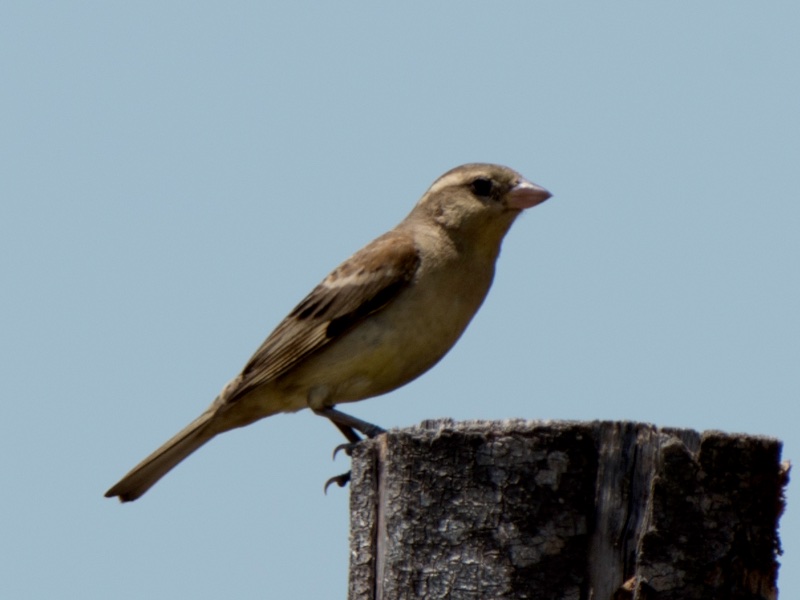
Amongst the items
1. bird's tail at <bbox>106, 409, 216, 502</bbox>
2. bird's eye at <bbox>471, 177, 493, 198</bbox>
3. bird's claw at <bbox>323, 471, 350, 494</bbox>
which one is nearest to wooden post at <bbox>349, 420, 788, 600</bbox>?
bird's claw at <bbox>323, 471, 350, 494</bbox>

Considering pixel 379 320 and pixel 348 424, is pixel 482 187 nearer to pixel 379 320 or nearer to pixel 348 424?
pixel 379 320

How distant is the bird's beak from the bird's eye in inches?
5.6

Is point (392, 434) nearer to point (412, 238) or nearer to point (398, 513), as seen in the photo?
point (398, 513)

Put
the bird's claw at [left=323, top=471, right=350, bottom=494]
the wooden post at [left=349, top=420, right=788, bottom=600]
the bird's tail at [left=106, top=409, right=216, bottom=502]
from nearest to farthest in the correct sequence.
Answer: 1. the wooden post at [left=349, top=420, right=788, bottom=600]
2. the bird's claw at [left=323, top=471, right=350, bottom=494]
3. the bird's tail at [left=106, top=409, right=216, bottom=502]

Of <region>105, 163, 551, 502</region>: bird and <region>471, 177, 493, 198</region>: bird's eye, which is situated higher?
<region>471, 177, 493, 198</region>: bird's eye

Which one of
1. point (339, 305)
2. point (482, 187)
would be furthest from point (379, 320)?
point (482, 187)

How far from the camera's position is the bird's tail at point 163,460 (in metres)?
8.04

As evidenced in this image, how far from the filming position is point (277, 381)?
7.85 m

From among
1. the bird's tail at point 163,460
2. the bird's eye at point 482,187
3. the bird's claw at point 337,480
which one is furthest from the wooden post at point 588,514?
the bird's eye at point 482,187

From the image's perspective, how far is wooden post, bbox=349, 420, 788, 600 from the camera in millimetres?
Answer: 4145

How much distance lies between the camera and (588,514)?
14.0ft

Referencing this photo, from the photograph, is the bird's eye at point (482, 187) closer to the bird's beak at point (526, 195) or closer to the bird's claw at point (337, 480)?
the bird's beak at point (526, 195)

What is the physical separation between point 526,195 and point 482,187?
1.04 feet

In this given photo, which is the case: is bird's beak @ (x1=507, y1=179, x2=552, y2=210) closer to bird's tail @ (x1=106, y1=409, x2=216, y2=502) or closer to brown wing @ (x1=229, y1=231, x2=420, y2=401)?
brown wing @ (x1=229, y1=231, x2=420, y2=401)
